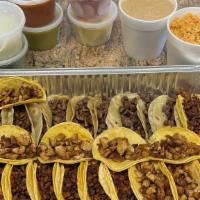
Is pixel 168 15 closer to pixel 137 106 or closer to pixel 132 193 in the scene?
pixel 137 106

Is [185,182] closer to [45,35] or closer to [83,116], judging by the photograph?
[83,116]

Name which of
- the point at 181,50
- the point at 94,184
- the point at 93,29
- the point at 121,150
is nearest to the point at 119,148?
the point at 121,150

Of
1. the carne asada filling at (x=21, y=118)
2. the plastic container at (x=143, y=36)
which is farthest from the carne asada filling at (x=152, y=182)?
the plastic container at (x=143, y=36)

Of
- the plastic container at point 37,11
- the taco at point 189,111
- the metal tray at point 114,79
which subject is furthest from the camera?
the plastic container at point 37,11

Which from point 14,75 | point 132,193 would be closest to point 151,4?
point 14,75

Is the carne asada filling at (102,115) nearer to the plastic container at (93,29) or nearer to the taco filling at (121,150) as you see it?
the taco filling at (121,150)

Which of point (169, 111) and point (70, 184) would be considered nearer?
point (70, 184)

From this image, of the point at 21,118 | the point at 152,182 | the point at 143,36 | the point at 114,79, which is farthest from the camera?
the point at 143,36
